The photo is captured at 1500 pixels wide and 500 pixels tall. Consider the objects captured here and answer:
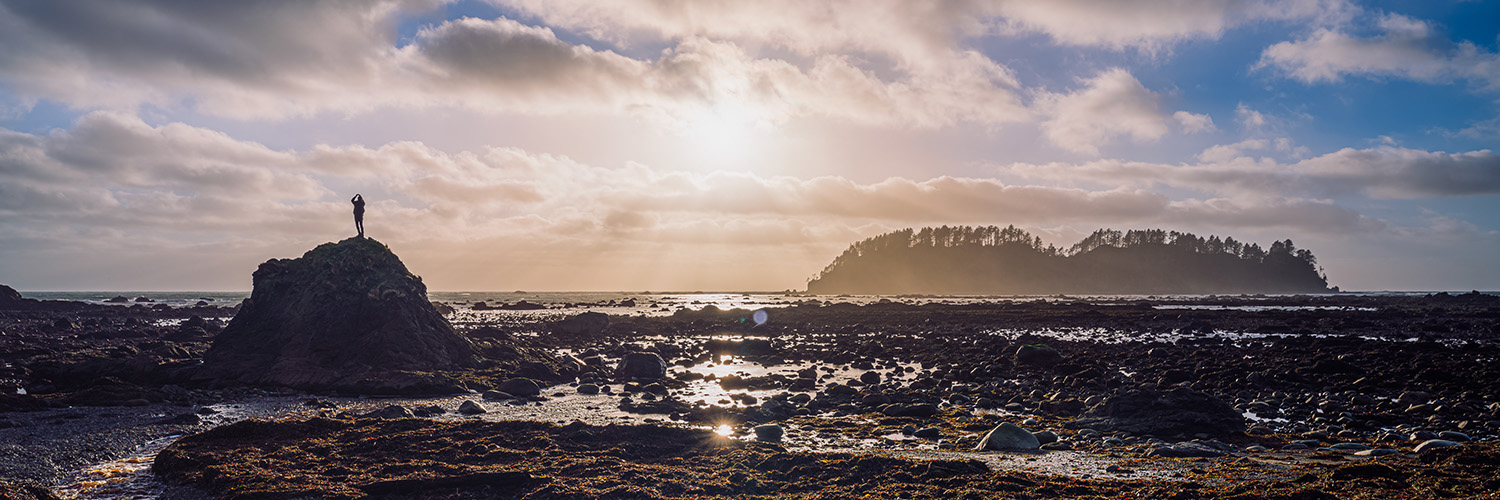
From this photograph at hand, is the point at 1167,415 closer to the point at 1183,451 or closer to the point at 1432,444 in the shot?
the point at 1183,451

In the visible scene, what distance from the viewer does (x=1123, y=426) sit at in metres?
16.3

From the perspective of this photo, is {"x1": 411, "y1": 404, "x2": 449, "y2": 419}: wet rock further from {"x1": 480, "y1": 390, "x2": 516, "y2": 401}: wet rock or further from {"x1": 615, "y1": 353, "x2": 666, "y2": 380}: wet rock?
{"x1": 615, "y1": 353, "x2": 666, "y2": 380}: wet rock

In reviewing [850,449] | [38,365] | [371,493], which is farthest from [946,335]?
[38,365]

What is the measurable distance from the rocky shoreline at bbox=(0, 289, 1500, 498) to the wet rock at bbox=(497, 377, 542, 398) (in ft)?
0.57

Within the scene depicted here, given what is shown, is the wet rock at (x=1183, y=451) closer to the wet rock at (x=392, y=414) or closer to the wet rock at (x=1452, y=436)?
the wet rock at (x=1452, y=436)

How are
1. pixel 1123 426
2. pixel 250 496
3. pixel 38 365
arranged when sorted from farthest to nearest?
pixel 38 365
pixel 1123 426
pixel 250 496

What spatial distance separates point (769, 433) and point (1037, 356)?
1776cm

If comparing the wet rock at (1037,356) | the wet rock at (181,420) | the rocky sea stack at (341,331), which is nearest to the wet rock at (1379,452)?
the wet rock at (1037,356)

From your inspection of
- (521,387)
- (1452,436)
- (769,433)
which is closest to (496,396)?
(521,387)

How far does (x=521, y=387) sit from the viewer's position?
24.3 metres

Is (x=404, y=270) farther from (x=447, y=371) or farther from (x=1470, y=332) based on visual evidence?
(x=1470, y=332)

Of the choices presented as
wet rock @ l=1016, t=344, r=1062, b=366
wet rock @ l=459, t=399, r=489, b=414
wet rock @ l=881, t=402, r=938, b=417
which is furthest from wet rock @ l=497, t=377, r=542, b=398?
wet rock @ l=1016, t=344, r=1062, b=366

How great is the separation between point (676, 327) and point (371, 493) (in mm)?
48029

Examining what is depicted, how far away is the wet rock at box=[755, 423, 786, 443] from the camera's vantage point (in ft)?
53.2
